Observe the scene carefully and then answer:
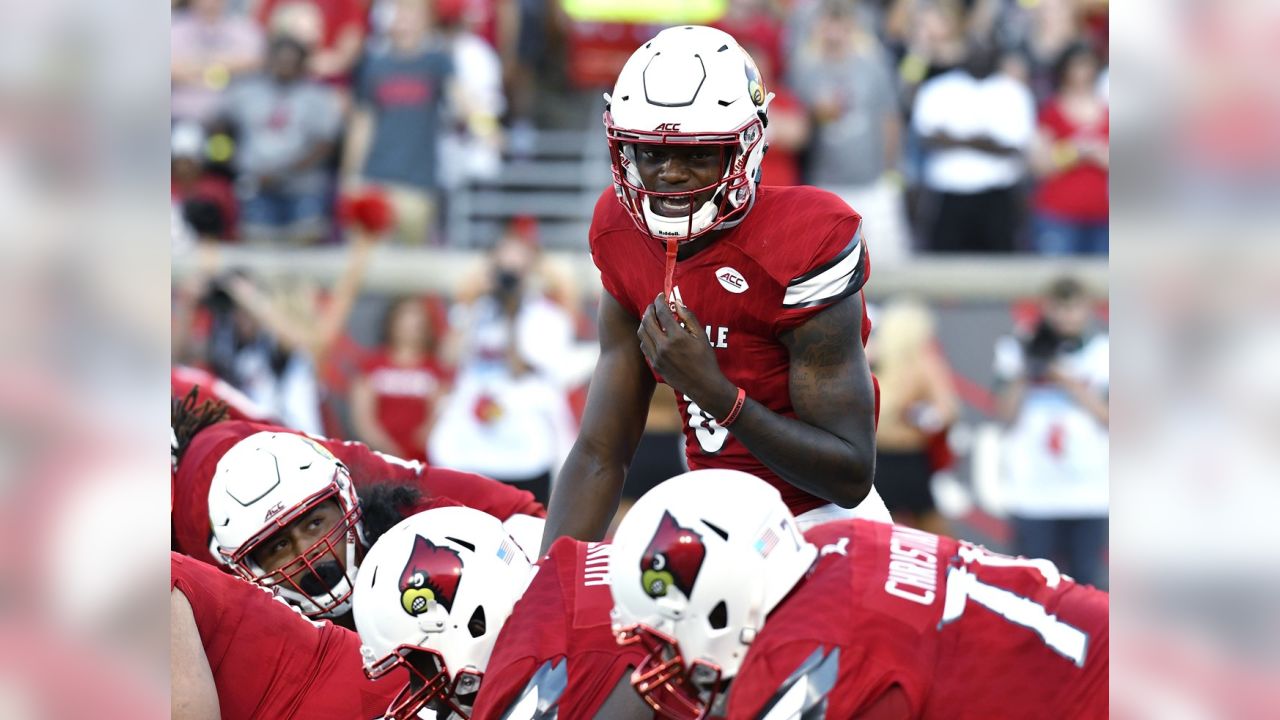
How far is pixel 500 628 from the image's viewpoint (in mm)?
3066

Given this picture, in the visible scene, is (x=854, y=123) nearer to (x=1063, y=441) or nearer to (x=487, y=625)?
(x=1063, y=441)

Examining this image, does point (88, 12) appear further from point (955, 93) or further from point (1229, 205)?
point (955, 93)

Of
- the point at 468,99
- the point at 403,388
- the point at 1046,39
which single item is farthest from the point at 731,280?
the point at 1046,39

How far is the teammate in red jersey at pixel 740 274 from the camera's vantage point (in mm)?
3191

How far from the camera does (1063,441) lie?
25.2 feet

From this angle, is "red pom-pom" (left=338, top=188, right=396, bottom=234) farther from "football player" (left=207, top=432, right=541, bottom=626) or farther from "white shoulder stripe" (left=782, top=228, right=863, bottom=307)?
"white shoulder stripe" (left=782, top=228, right=863, bottom=307)

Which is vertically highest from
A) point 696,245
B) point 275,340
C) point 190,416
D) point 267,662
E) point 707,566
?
point 696,245

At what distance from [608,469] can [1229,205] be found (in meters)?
2.22

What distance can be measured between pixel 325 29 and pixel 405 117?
3.38ft

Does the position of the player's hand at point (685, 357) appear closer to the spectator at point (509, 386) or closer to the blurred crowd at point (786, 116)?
the spectator at point (509, 386)

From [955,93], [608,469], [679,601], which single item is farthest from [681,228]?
[955,93]

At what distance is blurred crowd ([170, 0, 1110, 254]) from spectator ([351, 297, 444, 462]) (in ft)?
3.62

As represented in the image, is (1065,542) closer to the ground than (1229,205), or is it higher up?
closer to the ground

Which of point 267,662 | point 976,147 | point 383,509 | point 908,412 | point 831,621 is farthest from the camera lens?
point 976,147
